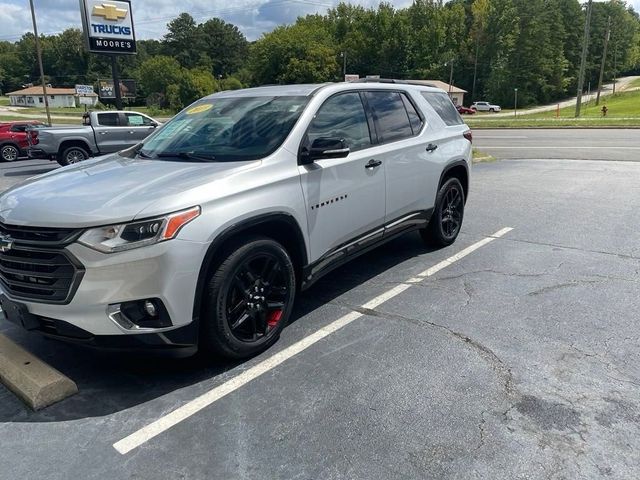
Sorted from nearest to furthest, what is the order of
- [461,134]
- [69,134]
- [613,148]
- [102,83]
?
[461,134] < [69,134] < [613,148] < [102,83]

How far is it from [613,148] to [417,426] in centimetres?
1695

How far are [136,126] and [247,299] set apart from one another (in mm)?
14344

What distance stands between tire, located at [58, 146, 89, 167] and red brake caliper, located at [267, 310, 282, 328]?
44.8 ft

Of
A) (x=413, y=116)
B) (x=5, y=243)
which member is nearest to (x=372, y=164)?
(x=413, y=116)

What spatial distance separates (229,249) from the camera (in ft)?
10.9

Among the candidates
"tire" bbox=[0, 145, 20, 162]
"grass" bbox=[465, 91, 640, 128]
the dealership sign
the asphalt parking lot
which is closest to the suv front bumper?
the asphalt parking lot

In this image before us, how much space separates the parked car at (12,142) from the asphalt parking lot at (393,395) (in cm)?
1804

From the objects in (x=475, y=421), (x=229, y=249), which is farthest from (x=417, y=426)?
(x=229, y=249)

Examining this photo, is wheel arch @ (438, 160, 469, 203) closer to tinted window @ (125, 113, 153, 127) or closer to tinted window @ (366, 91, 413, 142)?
tinted window @ (366, 91, 413, 142)

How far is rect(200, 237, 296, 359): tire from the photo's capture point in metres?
3.23

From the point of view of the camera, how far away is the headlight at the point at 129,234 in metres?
2.88

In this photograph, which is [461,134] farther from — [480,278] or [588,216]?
[588,216]

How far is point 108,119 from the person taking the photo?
15914 mm

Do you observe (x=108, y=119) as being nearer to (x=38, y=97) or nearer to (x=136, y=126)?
(x=136, y=126)
